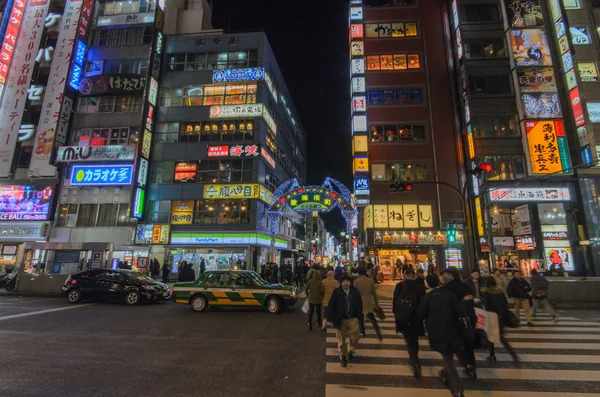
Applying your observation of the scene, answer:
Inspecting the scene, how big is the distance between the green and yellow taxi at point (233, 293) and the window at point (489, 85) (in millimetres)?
25071

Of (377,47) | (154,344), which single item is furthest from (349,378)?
(377,47)

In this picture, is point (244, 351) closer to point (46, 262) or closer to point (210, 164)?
point (210, 164)

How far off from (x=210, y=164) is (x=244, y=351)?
25169 mm

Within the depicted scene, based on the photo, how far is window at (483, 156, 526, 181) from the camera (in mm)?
24641

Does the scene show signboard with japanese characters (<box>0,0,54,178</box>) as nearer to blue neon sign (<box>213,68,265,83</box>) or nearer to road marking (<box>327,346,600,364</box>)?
blue neon sign (<box>213,68,265,83</box>)

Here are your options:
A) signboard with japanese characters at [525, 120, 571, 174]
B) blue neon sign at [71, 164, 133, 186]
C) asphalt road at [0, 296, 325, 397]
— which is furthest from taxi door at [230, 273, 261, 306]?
signboard with japanese characters at [525, 120, 571, 174]

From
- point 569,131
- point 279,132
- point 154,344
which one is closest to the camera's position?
point 154,344

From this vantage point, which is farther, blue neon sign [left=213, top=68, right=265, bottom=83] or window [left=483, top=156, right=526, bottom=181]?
blue neon sign [left=213, top=68, right=265, bottom=83]

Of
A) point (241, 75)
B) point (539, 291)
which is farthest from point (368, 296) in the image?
point (241, 75)

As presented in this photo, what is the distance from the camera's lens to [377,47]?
31.2 m

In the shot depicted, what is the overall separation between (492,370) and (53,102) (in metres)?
37.4

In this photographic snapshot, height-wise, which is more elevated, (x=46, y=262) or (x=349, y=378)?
(x=46, y=262)

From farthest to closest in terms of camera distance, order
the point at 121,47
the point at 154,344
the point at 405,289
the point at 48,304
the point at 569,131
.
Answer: the point at 121,47 → the point at 569,131 → the point at 48,304 → the point at 154,344 → the point at 405,289

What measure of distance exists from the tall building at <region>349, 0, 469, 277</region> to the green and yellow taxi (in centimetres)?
1601
